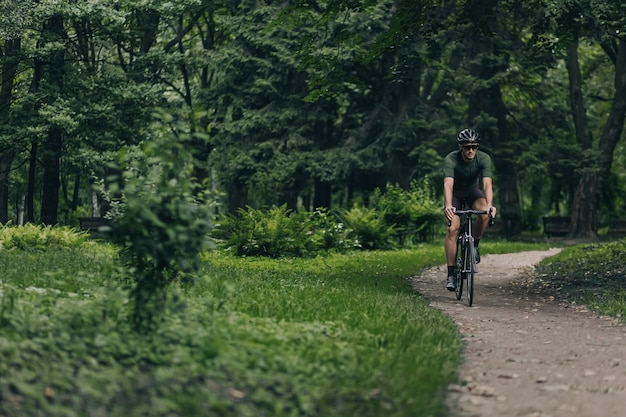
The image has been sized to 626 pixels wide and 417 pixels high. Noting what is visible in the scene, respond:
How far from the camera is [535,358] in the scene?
298 inches

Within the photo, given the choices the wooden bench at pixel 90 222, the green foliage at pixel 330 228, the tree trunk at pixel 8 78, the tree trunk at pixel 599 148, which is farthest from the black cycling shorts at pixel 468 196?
the wooden bench at pixel 90 222

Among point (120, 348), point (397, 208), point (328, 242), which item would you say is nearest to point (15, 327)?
point (120, 348)

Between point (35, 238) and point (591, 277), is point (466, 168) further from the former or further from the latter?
point (35, 238)

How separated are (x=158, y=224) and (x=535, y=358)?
3598 mm

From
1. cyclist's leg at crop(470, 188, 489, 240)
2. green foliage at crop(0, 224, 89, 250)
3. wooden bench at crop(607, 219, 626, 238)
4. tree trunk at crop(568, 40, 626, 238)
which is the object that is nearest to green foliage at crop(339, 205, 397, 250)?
green foliage at crop(0, 224, 89, 250)

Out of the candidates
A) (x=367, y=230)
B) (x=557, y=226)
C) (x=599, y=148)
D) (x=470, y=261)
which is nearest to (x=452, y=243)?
(x=470, y=261)

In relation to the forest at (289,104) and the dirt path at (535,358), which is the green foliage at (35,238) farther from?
the dirt path at (535,358)

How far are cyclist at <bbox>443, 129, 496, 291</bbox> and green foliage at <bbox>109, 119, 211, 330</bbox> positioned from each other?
497 centimetres

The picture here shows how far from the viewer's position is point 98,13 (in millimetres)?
26078

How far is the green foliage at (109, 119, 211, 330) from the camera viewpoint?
19.9 ft

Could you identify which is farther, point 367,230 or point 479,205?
point 367,230

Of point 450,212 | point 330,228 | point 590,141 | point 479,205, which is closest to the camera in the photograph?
point 450,212

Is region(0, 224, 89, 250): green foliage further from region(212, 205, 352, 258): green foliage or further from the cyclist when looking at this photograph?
the cyclist

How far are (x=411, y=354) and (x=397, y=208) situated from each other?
1920cm
